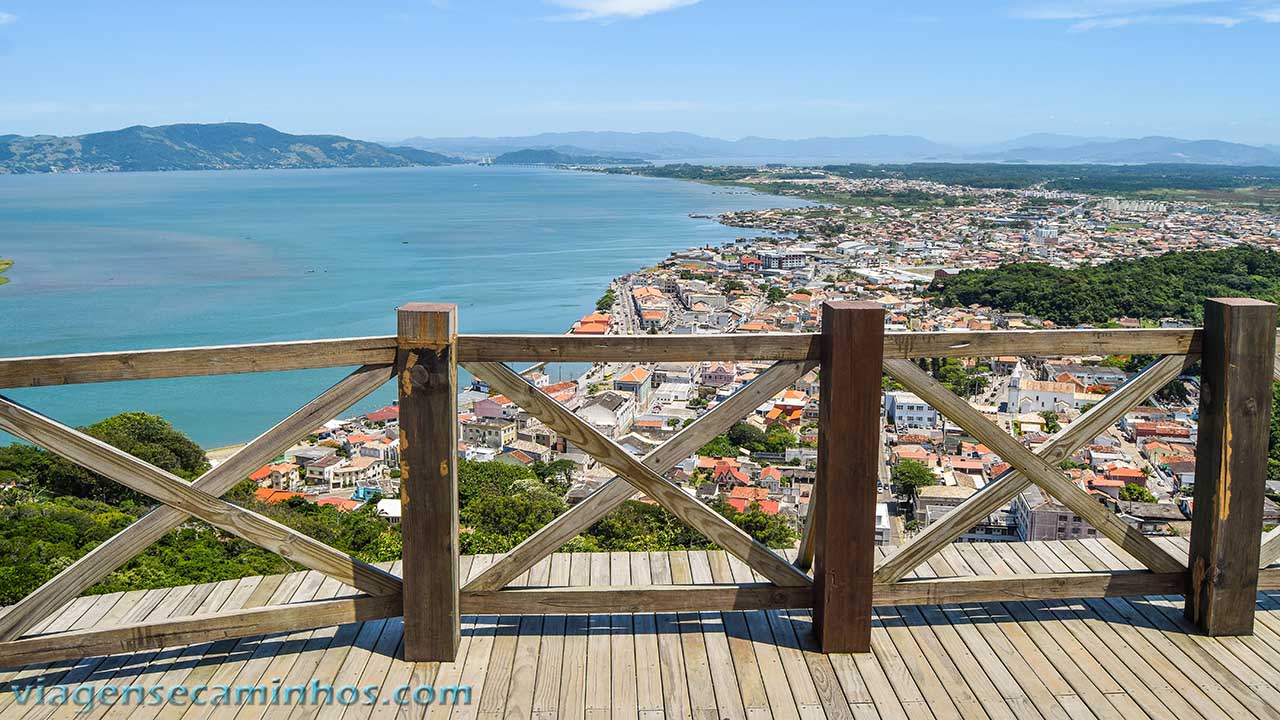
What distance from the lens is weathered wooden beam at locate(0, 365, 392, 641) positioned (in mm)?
2416

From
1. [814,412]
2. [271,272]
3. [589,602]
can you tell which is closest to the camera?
[589,602]

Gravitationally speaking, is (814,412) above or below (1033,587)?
below

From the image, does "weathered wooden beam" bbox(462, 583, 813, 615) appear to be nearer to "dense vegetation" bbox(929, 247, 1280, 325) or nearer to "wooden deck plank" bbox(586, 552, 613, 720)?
"wooden deck plank" bbox(586, 552, 613, 720)

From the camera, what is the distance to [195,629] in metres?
2.65

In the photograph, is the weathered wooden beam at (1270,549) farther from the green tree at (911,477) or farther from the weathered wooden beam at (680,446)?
the green tree at (911,477)

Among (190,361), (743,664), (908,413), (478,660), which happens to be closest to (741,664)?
(743,664)

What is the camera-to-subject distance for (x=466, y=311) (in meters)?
40.7

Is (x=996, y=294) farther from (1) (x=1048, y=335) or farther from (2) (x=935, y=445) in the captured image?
(1) (x=1048, y=335)

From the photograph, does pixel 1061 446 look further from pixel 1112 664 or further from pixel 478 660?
pixel 478 660

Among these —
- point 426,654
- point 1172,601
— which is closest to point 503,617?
point 426,654

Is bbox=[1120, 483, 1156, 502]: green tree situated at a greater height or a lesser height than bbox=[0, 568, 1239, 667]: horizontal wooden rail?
lesser

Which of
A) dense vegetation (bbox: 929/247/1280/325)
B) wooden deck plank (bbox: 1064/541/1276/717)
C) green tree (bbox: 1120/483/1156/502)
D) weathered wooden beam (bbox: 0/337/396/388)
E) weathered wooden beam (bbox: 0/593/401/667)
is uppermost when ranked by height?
weathered wooden beam (bbox: 0/337/396/388)

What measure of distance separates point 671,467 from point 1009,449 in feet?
2.94

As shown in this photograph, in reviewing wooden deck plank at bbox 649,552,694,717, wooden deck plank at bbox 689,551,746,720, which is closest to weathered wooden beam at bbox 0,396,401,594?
wooden deck plank at bbox 649,552,694,717
